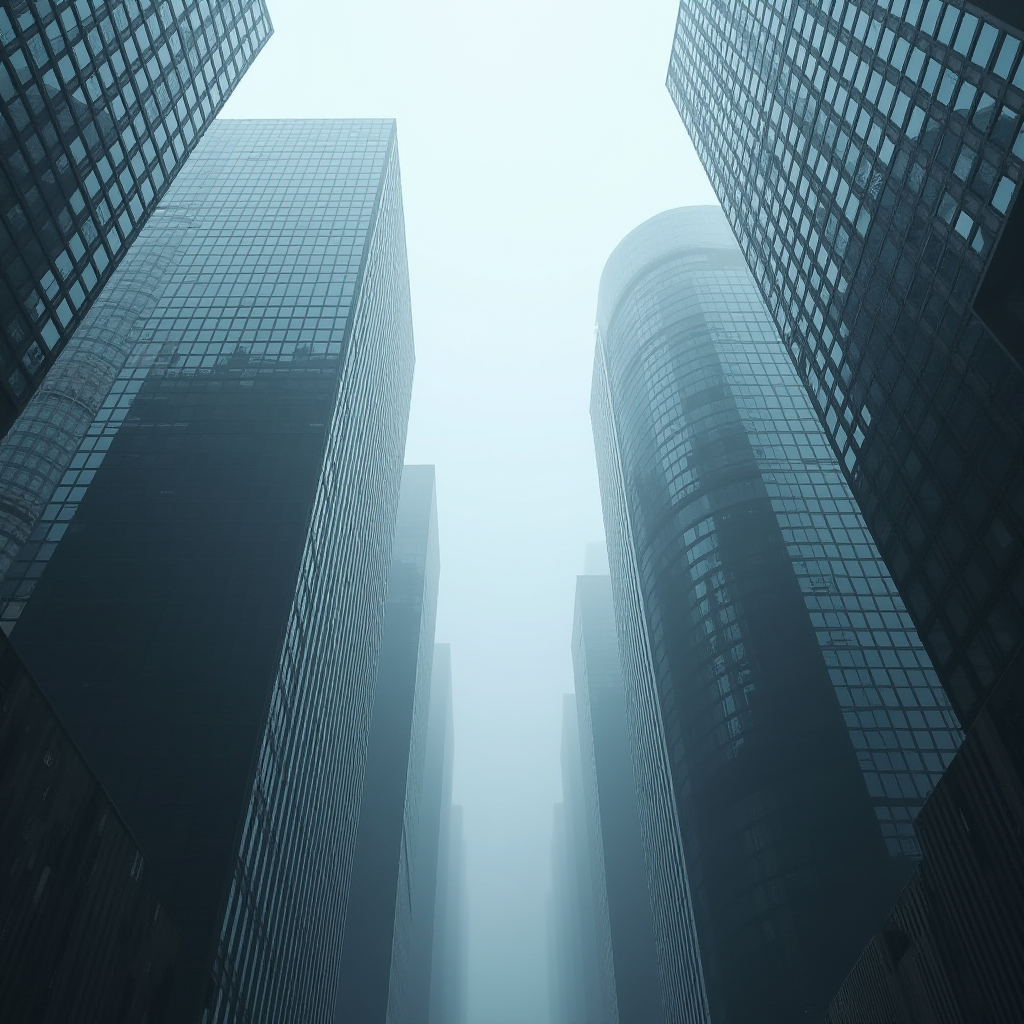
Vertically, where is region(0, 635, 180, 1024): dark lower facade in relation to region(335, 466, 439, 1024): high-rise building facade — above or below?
below

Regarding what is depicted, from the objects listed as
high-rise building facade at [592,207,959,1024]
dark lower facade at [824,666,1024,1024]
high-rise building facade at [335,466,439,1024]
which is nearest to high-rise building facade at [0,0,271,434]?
dark lower facade at [824,666,1024,1024]

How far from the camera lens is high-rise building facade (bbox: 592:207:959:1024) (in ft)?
236

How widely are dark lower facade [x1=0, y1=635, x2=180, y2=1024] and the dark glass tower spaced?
9832 millimetres

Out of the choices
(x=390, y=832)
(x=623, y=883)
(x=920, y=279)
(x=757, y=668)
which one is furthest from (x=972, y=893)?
(x=623, y=883)

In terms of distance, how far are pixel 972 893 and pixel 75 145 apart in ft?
175

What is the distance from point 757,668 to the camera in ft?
280

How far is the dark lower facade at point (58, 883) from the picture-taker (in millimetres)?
31484

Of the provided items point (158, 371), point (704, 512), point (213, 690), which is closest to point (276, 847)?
point (213, 690)

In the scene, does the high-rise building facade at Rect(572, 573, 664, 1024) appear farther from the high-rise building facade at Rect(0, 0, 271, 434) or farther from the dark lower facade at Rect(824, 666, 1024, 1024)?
the high-rise building facade at Rect(0, 0, 271, 434)

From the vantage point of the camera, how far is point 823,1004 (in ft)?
218

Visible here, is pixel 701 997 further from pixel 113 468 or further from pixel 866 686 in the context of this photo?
pixel 113 468

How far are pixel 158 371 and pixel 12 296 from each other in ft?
172

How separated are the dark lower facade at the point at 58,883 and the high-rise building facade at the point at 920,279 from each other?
3647cm

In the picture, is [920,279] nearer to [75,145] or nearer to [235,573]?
[75,145]
